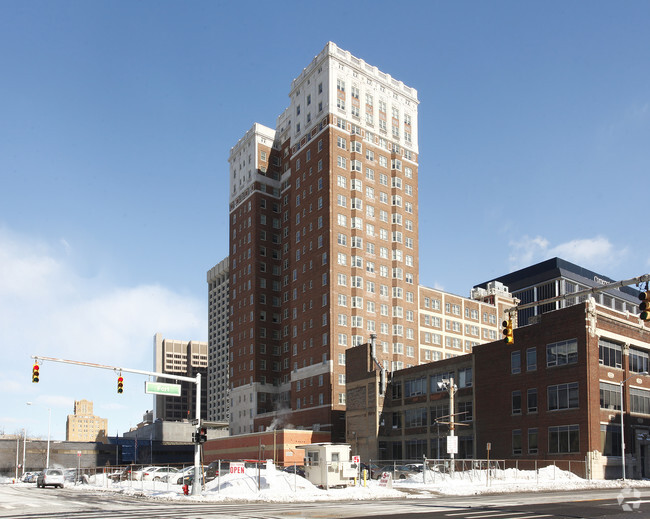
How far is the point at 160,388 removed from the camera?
41.6 metres

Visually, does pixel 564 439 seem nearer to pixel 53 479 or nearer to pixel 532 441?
pixel 532 441

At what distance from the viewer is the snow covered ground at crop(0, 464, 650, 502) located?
132ft

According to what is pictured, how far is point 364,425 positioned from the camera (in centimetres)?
8931

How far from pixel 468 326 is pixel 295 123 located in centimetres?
4794

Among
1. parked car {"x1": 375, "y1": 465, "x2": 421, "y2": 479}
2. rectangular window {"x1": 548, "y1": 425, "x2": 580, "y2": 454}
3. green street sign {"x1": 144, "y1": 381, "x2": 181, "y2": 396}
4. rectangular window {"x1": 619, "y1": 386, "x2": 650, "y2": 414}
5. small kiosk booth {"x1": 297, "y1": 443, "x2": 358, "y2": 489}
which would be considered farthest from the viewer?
rectangular window {"x1": 619, "y1": 386, "x2": 650, "y2": 414}

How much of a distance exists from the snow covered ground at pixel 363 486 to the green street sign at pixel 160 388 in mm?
6061

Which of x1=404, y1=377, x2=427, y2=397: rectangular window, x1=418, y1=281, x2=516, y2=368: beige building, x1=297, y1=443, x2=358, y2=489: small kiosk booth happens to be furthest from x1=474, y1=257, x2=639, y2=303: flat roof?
x1=297, y1=443, x2=358, y2=489: small kiosk booth

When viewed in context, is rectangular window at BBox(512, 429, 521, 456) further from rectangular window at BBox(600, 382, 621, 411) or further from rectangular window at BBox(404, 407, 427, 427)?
rectangular window at BBox(404, 407, 427, 427)

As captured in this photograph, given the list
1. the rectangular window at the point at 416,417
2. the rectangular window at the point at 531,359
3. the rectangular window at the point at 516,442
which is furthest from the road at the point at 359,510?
the rectangular window at the point at 416,417

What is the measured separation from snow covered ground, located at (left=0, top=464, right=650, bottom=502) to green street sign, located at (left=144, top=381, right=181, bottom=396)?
19.9ft

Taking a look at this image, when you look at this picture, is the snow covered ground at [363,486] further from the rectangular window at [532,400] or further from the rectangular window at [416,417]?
the rectangular window at [416,417]

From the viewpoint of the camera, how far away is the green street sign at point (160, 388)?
40.6 m

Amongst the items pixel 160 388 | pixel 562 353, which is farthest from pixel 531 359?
pixel 160 388

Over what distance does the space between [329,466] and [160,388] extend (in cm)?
1196
